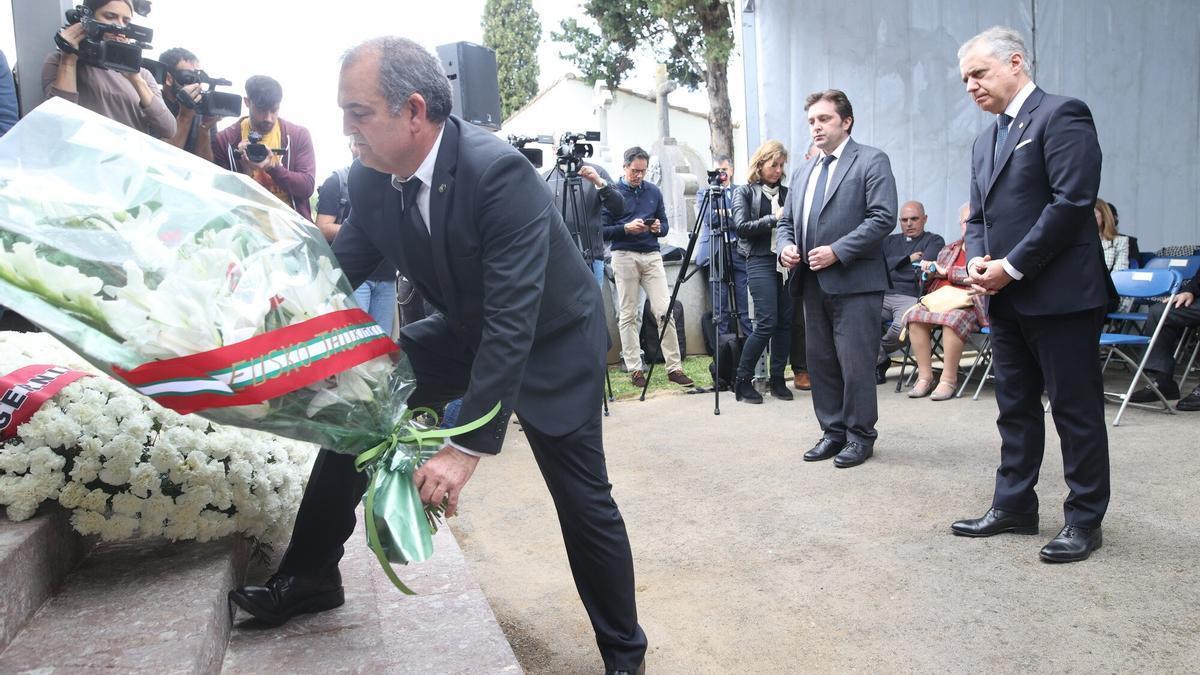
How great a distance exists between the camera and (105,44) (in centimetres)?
380

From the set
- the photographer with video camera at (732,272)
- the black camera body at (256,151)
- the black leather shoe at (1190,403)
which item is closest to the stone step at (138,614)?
the black camera body at (256,151)

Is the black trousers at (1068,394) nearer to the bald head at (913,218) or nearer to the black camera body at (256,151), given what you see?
the black camera body at (256,151)

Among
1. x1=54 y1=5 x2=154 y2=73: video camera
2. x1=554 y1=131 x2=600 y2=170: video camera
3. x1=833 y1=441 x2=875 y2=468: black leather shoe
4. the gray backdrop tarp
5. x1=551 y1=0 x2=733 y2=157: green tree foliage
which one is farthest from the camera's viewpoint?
x1=551 y1=0 x2=733 y2=157: green tree foliage

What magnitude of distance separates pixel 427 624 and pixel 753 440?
3.41 metres

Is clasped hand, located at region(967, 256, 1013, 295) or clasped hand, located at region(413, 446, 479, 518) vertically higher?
clasped hand, located at region(967, 256, 1013, 295)

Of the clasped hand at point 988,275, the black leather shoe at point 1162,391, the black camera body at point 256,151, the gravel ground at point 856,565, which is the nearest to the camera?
the gravel ground at point 856,565

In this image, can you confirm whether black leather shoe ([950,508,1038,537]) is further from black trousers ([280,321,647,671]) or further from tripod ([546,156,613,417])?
tripod ([546,156,613,417])

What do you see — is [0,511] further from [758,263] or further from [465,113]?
[758,263]

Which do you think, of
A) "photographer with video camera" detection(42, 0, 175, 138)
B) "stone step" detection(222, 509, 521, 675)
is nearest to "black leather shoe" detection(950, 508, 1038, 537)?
"stone step" detection(222, 509, 521, 675)

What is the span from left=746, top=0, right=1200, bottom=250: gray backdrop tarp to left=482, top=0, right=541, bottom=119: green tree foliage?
39349mm

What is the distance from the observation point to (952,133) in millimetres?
8336

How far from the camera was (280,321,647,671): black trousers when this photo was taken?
7.81ft

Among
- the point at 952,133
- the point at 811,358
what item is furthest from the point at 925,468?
the point at 952,133

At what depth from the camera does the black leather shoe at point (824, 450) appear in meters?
5.09
